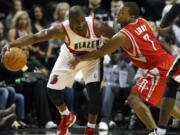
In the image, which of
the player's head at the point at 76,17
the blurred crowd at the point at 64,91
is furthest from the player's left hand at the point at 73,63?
the blurred crowd at the point at 64,91

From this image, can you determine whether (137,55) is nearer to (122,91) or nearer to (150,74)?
(150,74)

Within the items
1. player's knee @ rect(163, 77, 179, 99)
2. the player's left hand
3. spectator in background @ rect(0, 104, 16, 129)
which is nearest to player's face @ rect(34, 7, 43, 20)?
spectator in background @ rect(0, 104, 16, 129)

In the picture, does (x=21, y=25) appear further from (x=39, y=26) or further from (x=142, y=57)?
(x=142, y=57)

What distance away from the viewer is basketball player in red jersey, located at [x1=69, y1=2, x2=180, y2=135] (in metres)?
4.66

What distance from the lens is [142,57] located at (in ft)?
15.7

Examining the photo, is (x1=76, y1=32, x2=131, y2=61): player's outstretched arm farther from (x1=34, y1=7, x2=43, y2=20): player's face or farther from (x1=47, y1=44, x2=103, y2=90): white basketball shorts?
(x1=34, y1=7, x2=43, y2=20): player's face

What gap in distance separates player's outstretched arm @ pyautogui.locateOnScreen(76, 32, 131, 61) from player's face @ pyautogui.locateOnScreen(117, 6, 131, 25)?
0.84 ft

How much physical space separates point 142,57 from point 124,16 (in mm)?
558

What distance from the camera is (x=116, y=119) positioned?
7855 millimetres

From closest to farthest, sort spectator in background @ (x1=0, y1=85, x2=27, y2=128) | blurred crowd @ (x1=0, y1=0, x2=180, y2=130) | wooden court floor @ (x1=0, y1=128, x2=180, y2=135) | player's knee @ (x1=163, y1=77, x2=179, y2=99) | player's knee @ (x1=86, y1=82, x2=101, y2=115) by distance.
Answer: player's knee @ (x1=163, y1=77, x2=179, y2=99)
player's knee @ (x1=86, y1=82, x2=101, y2=115)
wooden court floor @ (x1=0, y1=128, x2=180, y2=135)
spectator in background @ (x1=0, y1=85, x2=27, y2=128)
blurred crowd @ (x1=0, y1=0, x2=180, y2=130)

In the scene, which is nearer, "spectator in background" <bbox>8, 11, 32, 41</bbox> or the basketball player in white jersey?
the basketball player in white jersey

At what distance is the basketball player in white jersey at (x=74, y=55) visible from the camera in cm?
482

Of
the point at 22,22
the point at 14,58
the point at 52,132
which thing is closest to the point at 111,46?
the point at 14,58

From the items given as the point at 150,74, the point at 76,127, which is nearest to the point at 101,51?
the point at 150,74
